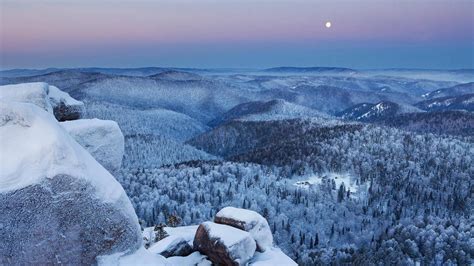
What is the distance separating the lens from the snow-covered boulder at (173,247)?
31.5m

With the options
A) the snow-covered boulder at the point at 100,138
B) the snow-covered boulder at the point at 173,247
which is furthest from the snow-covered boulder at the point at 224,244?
the snow-covered boulder at the point at 100,138

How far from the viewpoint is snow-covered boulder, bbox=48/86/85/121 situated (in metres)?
31.4

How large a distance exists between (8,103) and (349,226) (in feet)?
634

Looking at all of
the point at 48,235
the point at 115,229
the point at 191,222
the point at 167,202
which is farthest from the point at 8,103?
the point at 167,202

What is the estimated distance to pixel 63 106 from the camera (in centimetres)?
3186

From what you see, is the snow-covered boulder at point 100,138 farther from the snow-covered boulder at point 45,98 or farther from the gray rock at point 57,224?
the gray rock at point 57,224

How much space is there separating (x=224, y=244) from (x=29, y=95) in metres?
17.1

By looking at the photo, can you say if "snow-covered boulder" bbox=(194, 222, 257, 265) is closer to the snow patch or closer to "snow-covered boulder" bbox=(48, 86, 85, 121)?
the snow patch

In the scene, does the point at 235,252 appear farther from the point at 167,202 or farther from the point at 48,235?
the point at 167,202

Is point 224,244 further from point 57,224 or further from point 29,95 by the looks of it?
point 29,95

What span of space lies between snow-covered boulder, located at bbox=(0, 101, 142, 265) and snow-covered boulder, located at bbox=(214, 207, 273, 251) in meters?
14.1

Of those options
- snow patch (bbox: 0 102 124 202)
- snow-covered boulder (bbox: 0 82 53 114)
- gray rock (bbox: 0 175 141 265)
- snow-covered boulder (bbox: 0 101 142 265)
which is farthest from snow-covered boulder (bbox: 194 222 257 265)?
snow-covered boulder (bbox: 0 82 53 114)

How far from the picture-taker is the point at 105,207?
21.3m

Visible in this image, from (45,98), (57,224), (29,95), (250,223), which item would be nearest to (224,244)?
(250,223)
